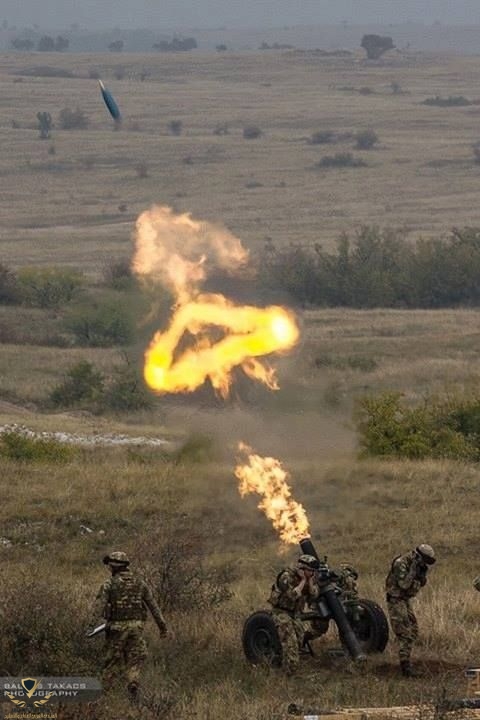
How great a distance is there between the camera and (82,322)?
56.2 m

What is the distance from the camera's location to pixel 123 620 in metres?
16.2

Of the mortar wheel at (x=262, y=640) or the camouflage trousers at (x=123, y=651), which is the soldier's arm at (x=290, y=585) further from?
the camouflage trousers at (x=123, y=651)

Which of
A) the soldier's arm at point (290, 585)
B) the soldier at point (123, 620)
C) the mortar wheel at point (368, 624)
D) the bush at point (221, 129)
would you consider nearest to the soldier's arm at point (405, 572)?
the mortar wheel at point (368, 624)

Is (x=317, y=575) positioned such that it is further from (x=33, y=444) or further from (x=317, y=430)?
(x=33, y=444)

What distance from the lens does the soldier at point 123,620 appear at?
16094 mm

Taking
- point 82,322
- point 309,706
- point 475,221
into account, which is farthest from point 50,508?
point 475,221

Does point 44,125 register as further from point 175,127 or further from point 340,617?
point 340,617

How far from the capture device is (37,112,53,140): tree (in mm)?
121619

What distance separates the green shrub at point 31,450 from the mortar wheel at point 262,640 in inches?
609

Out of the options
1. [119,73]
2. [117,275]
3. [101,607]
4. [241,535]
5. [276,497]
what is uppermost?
[119,73]

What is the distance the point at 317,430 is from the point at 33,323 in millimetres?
33192

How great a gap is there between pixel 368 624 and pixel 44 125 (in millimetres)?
109029

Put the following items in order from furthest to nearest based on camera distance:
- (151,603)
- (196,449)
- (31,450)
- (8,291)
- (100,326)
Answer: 1. (8,291)
2. (100,326)
3. (31,450)
4. (196,449)
5. (151,603)

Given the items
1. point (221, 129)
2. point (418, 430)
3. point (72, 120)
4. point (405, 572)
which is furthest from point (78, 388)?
point (72, 120)
